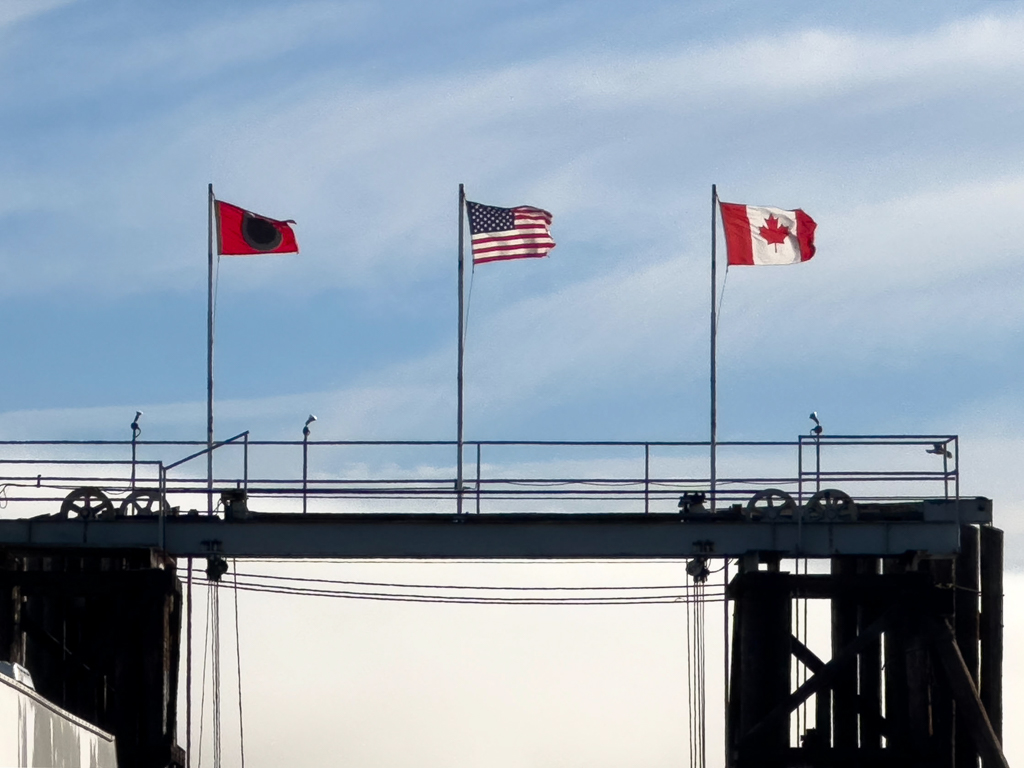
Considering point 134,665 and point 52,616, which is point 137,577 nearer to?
point 134,665

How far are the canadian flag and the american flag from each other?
9.77ft

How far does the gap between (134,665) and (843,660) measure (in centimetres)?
994

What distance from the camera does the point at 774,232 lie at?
3244cm

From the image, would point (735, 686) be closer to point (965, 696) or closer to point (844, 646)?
point (965, 696)

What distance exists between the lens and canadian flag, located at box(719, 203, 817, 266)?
1272 inches

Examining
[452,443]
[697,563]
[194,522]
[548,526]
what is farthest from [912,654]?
[194,522]

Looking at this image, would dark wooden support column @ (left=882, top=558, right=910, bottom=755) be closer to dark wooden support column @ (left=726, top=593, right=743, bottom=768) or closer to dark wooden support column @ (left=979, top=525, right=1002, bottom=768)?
dark wooden support column @ (left=979, top=525, right=1002, bottom=768)

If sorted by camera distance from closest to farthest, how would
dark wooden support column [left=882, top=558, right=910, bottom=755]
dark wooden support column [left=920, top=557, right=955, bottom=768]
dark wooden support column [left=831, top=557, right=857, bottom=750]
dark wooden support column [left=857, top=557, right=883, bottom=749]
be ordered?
dark wooden support column [left=920, top=557, right=955, bottom=768]
dark wooden support column [left=882, top=558, right=910, bottom=755]
dark wooden support column [left=857, top=557, right=883, bottom=749]
dark wooden support column [left=831, top=557, right=857, bottom=750]

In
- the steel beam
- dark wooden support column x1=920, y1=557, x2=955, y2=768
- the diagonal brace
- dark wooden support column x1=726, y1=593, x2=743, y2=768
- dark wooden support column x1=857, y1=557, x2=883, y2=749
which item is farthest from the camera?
dark wooden support column x1=857, y1=557, x2=883, y2=749

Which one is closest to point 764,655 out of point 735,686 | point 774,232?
point 735,686

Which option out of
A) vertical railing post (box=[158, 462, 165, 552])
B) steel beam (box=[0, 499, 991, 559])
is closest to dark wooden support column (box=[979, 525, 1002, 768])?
steel beam (box=[0, 499, 991, 559])

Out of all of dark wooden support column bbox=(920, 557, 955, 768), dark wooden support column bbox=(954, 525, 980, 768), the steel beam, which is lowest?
dark wooden support column bbox=(920, 557, 955, 768)

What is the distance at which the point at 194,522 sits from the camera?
29.1 m

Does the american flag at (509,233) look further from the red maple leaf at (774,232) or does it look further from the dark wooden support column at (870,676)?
the dark wooden support column at (870,676)
